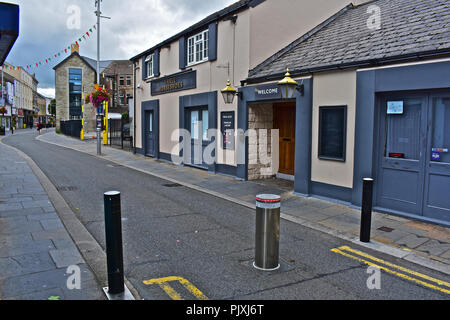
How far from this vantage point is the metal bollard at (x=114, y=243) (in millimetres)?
3939

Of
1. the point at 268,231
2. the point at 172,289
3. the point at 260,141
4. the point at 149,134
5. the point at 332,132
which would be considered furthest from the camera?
the point at 149,134

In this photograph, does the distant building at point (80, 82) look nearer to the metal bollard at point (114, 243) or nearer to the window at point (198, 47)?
the window at point (198, 47)

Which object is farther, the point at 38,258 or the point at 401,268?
the point at 401,268

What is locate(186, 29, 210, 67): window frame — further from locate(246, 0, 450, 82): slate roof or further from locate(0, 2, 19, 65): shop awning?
locate(0, 2, 19, 65): shop awning

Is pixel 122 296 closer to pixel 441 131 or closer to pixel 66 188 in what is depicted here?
pixel 441 131

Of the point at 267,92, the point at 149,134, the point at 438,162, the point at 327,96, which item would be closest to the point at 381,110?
the point at 327,96

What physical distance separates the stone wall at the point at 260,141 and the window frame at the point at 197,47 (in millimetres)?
3445

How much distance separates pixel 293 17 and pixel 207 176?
6319 mm

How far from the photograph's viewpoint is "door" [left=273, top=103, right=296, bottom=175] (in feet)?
39.1

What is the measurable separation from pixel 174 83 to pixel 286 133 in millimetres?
6678

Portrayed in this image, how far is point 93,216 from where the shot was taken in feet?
24.3

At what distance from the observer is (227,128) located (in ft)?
41.3

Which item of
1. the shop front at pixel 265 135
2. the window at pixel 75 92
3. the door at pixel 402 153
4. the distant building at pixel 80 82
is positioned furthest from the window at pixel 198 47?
the window at pixel 75 92

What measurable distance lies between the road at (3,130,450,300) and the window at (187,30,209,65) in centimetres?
769
